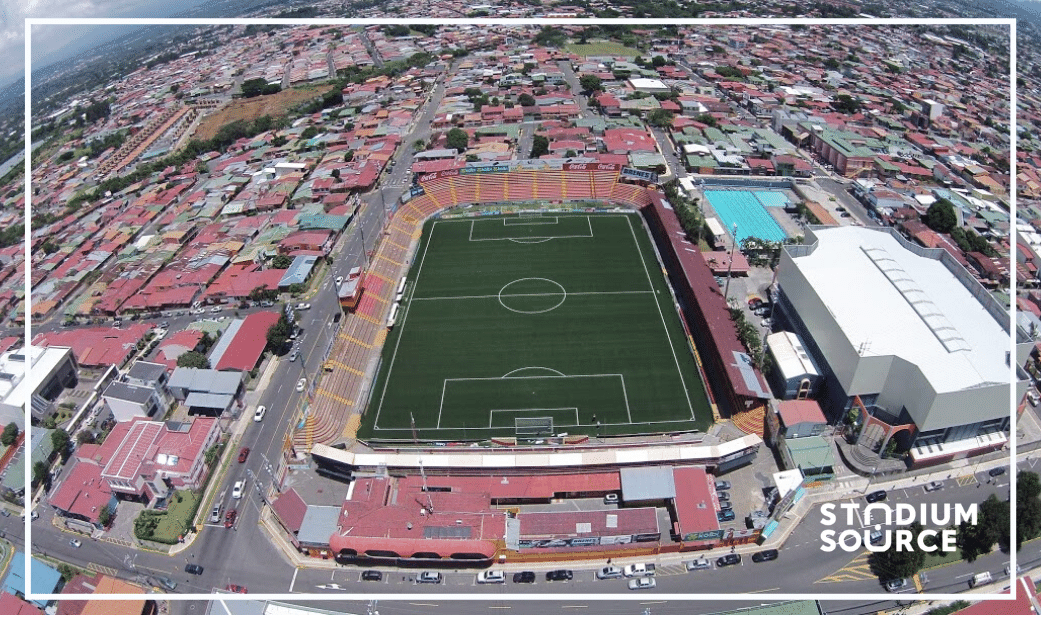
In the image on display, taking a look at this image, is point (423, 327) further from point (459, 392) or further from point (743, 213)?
point (743, 213)

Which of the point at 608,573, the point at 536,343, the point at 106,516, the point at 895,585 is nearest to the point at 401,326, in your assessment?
the point at 536,343

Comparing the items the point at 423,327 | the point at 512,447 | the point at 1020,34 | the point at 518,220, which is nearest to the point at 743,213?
the point at 518,220

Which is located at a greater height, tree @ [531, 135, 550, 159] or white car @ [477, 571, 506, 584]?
tree @ [531, 135, 550, 159]

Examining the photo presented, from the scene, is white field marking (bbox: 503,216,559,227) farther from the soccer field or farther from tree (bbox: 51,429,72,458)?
tree (bbox: 51,429,72,458)

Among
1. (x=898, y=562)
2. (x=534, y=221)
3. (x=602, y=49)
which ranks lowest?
(x=898, y=562)

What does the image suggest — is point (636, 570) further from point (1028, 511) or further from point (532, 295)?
point (532, 295)

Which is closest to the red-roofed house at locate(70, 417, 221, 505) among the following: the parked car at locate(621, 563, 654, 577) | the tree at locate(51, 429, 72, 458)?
the tree at locate(51, 429, 72, 458)
